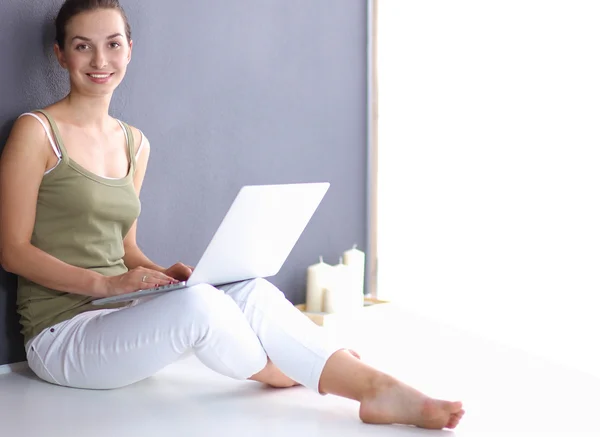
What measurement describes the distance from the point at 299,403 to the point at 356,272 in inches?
50.9

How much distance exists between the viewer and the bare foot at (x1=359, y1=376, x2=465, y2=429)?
208 cm

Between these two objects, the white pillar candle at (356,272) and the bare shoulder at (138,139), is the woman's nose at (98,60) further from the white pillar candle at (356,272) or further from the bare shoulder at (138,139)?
the white pillar candle at (356,272)

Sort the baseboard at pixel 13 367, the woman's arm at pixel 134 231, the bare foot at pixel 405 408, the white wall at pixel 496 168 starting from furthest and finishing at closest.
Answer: the white wall at pixel 496 168 < the woman's arm at pixel 134 231 < the baseboard at pixel 13 367 < the bare foot at pixel 405 408

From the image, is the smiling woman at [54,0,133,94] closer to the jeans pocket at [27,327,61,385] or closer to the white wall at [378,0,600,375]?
the jeans pocket at [27,327,61,385]

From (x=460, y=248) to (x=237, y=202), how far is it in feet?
5.45

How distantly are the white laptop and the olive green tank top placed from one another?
280 mm

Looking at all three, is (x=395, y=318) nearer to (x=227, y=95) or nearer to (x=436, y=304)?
(x=436, y=304)

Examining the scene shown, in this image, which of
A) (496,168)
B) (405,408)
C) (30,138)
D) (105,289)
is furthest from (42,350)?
(496,168)

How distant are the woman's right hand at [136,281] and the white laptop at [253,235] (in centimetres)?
3

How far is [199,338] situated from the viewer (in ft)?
7.14

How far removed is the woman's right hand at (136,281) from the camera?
2.22m

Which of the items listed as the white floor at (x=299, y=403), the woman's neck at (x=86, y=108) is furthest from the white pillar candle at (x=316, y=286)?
the woman's neck at (x=86, y=108)

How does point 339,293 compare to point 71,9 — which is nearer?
point 71,9

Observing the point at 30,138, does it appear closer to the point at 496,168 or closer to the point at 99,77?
the point at 99,77
